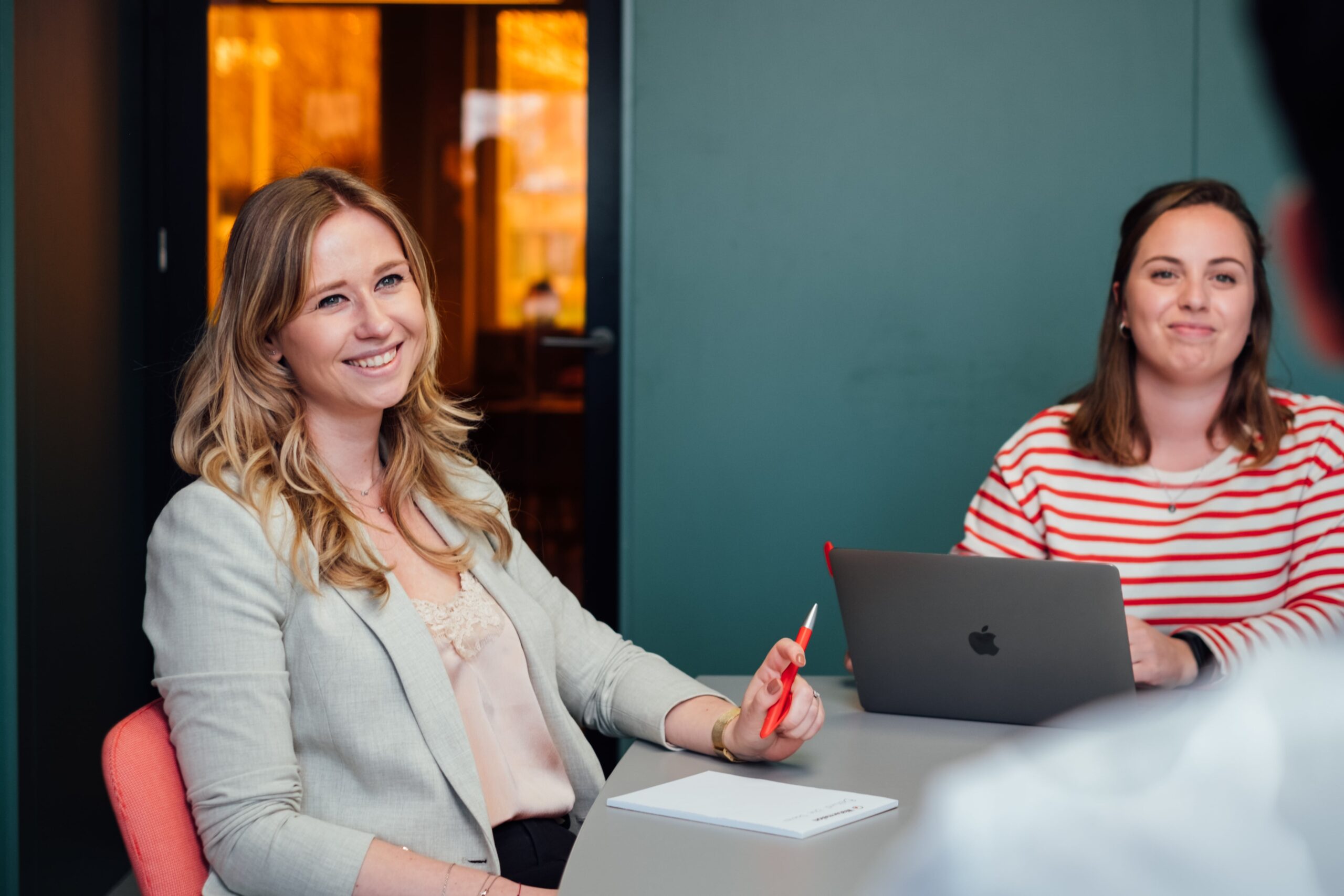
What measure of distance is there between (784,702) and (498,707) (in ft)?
1.33

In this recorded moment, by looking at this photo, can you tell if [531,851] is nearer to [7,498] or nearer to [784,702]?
[784,702]

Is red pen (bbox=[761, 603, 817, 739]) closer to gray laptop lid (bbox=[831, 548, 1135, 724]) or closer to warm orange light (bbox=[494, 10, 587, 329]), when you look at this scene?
gray laptop lid (bbox=[831, 548, 1135, 724])

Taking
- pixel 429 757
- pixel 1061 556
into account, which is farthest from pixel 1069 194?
pixel 429 757

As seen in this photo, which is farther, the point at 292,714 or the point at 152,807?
the point at 292,714

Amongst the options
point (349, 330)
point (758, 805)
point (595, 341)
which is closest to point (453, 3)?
point (595, 341)

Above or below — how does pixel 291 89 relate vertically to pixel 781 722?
above

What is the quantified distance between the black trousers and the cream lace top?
2 centimetres

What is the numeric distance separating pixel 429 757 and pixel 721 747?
34cm

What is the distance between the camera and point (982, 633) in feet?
4.75

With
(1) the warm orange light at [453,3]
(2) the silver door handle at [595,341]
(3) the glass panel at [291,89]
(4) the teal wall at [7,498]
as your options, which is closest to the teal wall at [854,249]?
(2) the silver door handle at [595,341]

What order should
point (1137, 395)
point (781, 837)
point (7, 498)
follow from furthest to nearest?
point (7, 498) → point (1137, 395) → point (781, 837)

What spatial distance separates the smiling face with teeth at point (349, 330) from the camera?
1559 mm

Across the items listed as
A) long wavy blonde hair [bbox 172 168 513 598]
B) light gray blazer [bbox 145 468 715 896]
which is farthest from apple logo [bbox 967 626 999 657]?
long wavy blonde hair [bbox 172 168 513 598]

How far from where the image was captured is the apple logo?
1.44 metres
